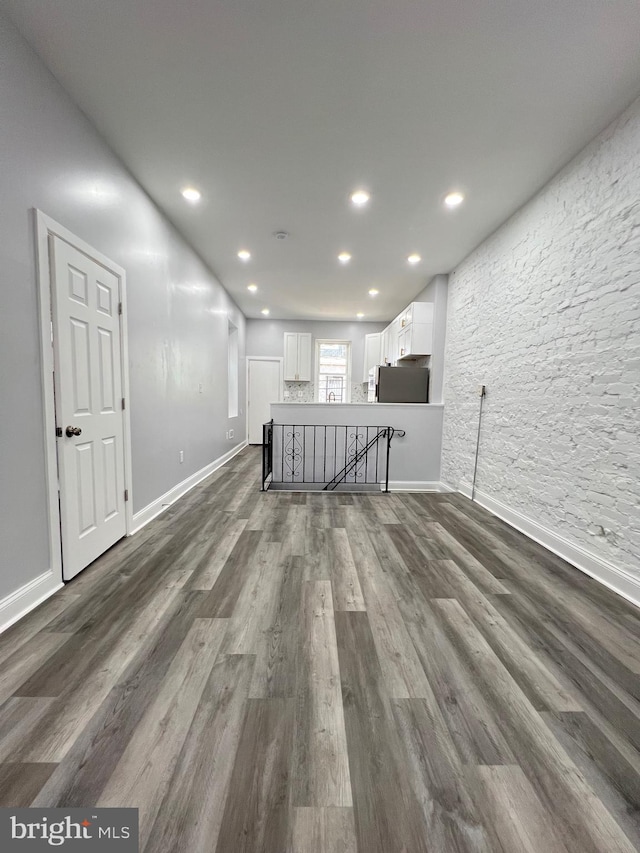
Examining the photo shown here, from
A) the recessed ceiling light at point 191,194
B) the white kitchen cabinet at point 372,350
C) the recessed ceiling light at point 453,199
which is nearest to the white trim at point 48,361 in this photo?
the recessed ceiling light at point 191,194

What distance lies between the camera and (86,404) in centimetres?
215

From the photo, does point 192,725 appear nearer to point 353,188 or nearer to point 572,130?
point 353,188

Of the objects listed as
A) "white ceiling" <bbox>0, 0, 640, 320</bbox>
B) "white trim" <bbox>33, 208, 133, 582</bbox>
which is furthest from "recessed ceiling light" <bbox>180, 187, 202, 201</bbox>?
"white trim" <bbox>33, 208, 133, 582</bbox>

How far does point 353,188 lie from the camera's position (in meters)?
2.80

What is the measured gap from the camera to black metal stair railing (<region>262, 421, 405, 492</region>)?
5.00 metres

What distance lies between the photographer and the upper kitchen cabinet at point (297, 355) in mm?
7285

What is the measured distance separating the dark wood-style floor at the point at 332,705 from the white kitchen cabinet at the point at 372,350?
17.7 ft

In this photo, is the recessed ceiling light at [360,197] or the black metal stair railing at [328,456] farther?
the black metal stair railing at [328,456]

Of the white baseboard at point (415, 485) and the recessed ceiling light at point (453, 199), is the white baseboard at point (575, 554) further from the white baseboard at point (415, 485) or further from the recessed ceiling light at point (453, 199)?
the recessed ceiling light at point (453, 199)

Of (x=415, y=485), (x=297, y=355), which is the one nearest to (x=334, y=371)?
(x=297, y=355)

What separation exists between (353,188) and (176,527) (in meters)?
3.37

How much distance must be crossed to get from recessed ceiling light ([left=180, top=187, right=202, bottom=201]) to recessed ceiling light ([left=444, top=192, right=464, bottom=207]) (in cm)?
225

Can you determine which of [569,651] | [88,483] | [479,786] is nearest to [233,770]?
[479,786]

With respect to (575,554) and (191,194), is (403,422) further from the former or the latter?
(191,194)
